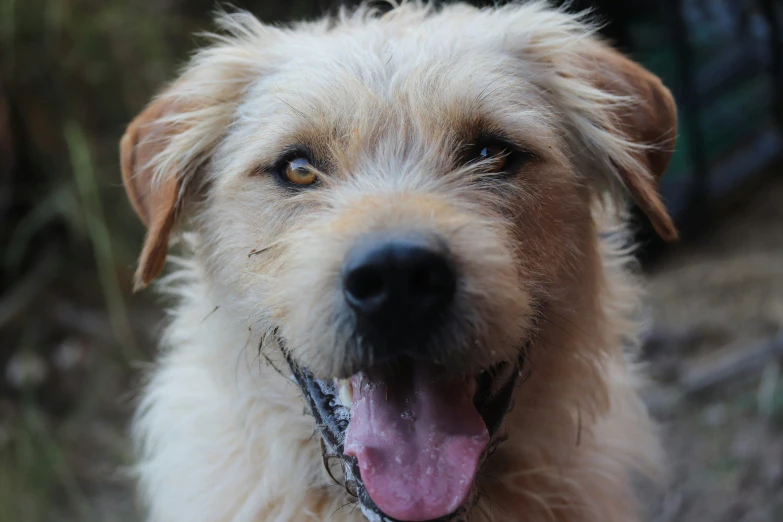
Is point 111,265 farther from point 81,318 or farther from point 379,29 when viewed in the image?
point 379,29

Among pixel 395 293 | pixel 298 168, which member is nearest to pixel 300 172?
pixel 298 168

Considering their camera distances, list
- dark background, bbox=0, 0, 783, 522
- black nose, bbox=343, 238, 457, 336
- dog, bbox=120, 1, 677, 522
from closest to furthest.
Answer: black nose, bbox=343, 238, 457, 336
dog, bbox=120, 1, 677, 522
dark background, bbox=0, 0, 783, 522

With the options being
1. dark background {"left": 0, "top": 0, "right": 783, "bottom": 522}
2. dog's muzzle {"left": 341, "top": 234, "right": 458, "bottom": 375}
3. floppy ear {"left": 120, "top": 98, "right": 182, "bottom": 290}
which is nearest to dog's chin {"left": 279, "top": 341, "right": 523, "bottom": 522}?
dog's muzzle {"left": 341, "top": 234, "right": 458, "bottom": 375}

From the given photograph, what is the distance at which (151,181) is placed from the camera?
283cm

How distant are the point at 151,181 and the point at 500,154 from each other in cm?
131

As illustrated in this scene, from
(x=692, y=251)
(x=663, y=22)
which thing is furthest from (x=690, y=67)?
(x=692, y=251)

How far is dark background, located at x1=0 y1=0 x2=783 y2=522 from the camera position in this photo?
15.0 ft

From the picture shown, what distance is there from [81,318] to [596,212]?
409cm

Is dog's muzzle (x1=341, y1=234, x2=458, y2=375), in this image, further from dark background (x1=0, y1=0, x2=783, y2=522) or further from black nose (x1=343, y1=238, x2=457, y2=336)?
dark background (x1=0, y1=0, x2=783, y2=522)

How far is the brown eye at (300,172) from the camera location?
2518mm

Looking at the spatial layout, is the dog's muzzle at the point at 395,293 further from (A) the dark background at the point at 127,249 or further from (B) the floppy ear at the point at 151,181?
(A) the dark background at the point at 127,249

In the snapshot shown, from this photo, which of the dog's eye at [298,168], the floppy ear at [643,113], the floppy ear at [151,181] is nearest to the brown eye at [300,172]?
the dog's eye at [298,168]

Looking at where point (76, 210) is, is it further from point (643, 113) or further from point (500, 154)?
point (643, 113)

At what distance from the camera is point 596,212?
2.94 m
